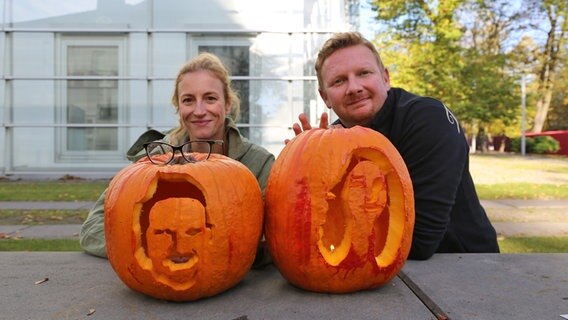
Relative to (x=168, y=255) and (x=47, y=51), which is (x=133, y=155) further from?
(x=47, y=51)

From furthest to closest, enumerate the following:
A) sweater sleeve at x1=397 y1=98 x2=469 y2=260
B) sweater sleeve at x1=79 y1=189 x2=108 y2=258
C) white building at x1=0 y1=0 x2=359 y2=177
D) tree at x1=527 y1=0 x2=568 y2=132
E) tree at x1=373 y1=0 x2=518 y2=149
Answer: tree at x1=527 y1=0 x2=568 y2=132, tree at x1=373 y1=0 x2=518 y2=149, white building at x1=0 y1=0 x2=359 y2=177, sweater sleeve at x1=79 y1=189 x2=108 y2=258, sweater sleeve at x1=397 y1=98 x2=469 y2=260

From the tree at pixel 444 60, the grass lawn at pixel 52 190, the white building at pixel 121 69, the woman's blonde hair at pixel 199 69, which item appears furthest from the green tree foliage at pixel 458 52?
the woman's blonde hair at pixel 199 69

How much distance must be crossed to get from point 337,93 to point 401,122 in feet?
1.28

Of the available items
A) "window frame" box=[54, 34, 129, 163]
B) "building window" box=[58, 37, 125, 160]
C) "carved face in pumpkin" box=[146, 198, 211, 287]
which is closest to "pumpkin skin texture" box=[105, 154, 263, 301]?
"carved face in pumpkin" box=[146, 198, 211, 287]

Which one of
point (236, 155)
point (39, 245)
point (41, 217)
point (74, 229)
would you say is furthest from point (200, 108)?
point (41, 217)

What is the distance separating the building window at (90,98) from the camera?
1151 cm

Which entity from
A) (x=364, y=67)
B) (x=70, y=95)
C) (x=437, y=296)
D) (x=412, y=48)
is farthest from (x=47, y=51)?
(x=412, y=48)

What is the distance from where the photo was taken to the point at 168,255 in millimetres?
1471

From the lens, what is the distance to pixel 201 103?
253cm

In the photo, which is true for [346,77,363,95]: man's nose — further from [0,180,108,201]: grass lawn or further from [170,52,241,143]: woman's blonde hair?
[0,180,108,201]: grass lawn

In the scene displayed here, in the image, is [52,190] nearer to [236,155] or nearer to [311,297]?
[236,155]

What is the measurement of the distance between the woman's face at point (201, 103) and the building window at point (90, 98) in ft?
31.9

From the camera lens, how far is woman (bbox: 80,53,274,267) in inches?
99.3

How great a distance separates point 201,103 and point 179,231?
1.23m
